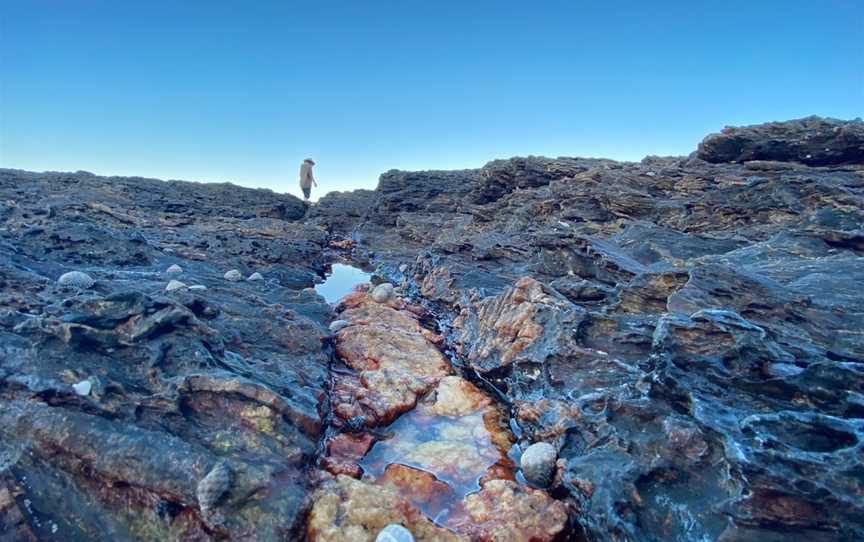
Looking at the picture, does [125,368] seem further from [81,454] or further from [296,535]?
[296,535]

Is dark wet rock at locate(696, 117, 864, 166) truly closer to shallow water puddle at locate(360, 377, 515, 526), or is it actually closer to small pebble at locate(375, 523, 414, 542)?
shallow water puddle at locate(360, 377, 515, 526)

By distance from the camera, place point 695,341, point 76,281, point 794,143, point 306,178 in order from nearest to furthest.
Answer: point 695,341 → point 76,281 → point 794,143 → point 306,178

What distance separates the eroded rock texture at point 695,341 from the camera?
355 cm

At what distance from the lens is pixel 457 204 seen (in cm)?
2056

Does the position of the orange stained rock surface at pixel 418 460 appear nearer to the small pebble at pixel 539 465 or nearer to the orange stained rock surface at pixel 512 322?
the small pebble at pixel 539 465

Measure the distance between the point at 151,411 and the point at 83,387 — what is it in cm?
65

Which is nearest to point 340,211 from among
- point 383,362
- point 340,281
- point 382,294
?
point 340,281

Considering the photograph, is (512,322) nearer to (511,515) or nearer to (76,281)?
(511,515)

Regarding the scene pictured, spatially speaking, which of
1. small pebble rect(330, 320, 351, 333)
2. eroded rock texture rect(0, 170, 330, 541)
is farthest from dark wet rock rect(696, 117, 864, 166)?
eroded rock texture rect(0, 170, 330, 541)

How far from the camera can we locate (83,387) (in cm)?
423

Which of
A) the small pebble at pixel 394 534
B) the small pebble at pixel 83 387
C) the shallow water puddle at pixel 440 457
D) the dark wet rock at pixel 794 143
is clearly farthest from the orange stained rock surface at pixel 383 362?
the dark wet rock at pixel 794 143

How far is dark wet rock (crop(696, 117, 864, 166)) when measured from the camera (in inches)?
472

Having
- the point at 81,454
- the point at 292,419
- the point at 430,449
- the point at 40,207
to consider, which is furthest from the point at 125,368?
the point at 40,207

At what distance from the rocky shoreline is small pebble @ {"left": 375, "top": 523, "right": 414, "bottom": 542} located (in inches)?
8.5
